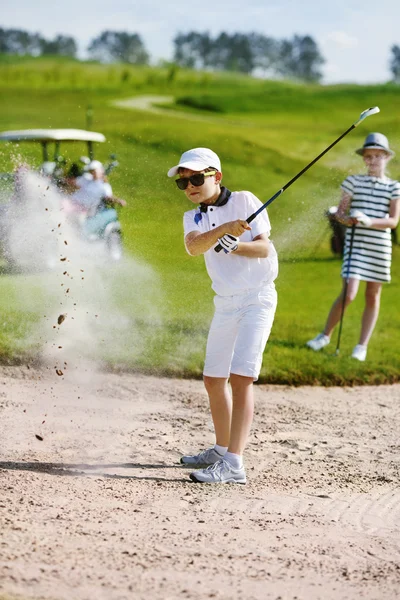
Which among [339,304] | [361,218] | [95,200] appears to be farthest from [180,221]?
[361,218]

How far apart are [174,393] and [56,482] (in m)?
2.10

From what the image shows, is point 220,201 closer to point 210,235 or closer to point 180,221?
point 210,235

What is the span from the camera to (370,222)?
7641mm

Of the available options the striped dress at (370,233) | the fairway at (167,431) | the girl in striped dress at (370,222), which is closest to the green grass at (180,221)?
the fairway at (167,431)

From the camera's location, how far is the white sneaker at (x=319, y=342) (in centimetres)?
802

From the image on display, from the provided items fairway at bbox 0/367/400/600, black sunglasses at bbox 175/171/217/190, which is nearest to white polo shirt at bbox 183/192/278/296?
black sunglasses at bbox 175/171/217/190

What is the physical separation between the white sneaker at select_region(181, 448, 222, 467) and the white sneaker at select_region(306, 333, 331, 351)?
10.3 ft

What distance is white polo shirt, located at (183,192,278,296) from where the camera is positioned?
15.2ft

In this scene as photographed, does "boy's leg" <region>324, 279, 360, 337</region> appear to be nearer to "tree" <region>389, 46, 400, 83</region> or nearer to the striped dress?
the striped dress

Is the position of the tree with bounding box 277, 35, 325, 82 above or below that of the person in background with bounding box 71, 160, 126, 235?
above

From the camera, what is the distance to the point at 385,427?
621 cm

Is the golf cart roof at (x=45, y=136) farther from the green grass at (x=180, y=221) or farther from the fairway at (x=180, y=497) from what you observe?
the fairway at (x=180, y=497)

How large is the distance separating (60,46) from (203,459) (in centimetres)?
2526

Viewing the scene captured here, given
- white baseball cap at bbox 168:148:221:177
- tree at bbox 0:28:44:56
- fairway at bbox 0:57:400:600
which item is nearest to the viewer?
fairway at bbox 0:57:400:600
